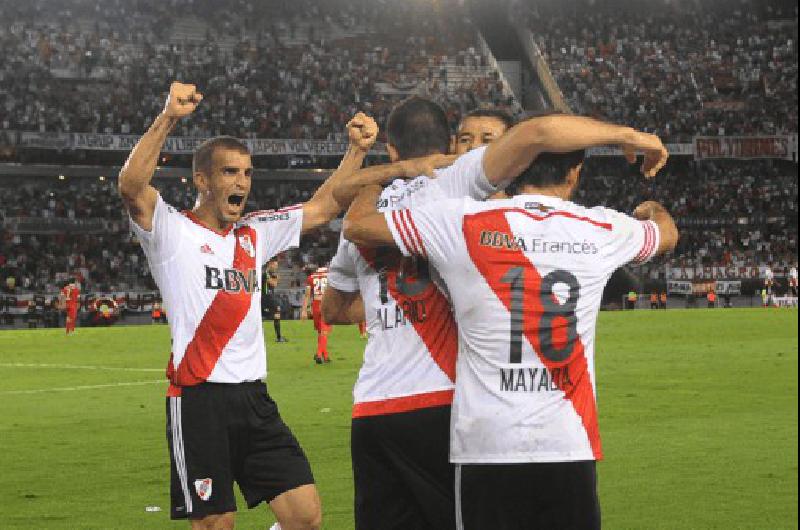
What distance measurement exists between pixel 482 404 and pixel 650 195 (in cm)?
5710

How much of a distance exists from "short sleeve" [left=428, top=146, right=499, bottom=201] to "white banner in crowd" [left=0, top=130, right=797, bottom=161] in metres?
48.3

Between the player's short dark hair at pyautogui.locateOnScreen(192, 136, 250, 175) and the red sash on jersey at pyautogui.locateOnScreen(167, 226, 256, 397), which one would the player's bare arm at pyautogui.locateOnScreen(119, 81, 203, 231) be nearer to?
the player's short dark hair at pyautogui.locateOnScreen(192, 136, 250, 175)

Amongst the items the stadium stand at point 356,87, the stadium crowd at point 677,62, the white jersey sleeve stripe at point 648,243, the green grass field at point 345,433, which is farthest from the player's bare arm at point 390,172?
the stadium crowd at point 677,62

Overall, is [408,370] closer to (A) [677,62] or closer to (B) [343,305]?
(B) [343,305]

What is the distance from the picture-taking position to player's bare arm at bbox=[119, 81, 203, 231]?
5.65m

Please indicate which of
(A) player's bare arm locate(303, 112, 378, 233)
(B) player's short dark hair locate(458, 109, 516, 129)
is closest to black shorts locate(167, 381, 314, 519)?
(A) player's bare arm locate(303, 112, 378, 233)

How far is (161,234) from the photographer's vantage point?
6.16 m

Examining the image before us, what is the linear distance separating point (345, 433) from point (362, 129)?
7.83m

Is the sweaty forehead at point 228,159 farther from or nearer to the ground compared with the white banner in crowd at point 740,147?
nearer to the ground

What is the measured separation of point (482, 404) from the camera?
13.9ft

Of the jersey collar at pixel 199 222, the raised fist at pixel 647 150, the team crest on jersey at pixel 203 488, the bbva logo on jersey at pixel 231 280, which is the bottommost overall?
the team crest on jersey at pixel 203 488

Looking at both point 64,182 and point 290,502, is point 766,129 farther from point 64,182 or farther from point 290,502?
point 290,502

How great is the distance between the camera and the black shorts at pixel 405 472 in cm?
467

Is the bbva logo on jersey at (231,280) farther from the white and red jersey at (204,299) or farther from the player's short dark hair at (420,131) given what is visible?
the player's short dark hair at (420,131)
